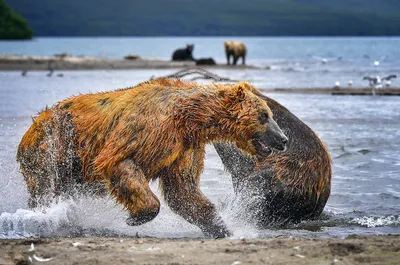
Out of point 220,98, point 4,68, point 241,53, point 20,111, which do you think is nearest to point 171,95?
point 220,98

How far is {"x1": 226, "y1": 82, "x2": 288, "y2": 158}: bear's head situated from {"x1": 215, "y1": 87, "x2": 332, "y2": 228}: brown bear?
3.83 ft

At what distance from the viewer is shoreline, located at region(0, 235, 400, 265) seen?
6273 millimetres

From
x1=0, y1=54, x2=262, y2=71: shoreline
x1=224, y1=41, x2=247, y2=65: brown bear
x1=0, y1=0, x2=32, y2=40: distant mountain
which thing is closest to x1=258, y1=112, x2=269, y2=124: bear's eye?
x1=0, y1=54, x2=262, y2=71: shoreline

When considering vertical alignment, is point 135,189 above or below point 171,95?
below

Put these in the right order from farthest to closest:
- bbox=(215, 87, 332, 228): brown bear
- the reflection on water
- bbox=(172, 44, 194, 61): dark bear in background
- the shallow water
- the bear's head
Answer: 1. bbox=(172, 44, 194, 61): dark bear in background
2. the shallow water
3. bbox=(215, 87, 332, 228): brown bear
4. the reflection on water
5. the bear's head

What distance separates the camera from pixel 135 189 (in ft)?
24.6

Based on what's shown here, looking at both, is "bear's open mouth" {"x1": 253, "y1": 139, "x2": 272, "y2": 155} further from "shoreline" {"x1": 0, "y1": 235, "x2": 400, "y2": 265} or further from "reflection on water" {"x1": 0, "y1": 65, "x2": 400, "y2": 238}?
"shoreline" {"x1": 0, "y1": 235, "x2": 400, "y2": 265}

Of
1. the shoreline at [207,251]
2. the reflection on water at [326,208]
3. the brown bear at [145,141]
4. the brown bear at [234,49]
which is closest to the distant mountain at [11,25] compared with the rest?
the brown bear at [234,49]

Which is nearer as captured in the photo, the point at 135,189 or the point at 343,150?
the point at 135,189

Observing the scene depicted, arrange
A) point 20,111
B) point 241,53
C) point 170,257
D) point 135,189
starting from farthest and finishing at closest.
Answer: point 241,53 → point 20,111 → point 135,189 → point 170,257

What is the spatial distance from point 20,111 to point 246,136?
14.3 m

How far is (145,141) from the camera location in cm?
762

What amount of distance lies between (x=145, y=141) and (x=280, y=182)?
6.05 feet

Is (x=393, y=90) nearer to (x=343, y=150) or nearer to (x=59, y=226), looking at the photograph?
(x=343, y=150)
